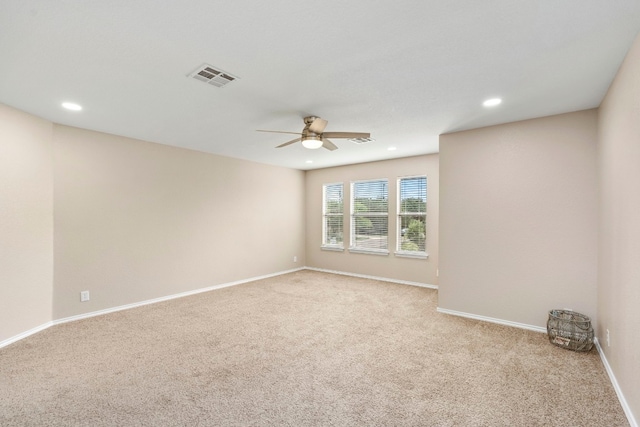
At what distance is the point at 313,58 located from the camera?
→ 216cm

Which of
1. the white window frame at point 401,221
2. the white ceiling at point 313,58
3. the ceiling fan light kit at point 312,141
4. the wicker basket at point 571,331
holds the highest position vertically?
the white ceiling at point 313,58

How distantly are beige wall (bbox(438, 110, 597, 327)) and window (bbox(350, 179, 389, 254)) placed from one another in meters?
2.10

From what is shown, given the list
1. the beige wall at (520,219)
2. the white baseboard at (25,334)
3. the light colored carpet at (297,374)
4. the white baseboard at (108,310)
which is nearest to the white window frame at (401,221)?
the beige wall at (520,219)

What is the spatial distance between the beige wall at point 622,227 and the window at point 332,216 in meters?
4.66

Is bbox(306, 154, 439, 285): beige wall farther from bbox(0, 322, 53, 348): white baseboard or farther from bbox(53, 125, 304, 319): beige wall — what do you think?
bbox(0, 322, 53, 348): white baseboard

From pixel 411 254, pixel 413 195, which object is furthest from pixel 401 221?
pixel 411 254

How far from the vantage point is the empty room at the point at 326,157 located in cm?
191

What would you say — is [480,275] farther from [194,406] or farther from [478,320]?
[194,406]

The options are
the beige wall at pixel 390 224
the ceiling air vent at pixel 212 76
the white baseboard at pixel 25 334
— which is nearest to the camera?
the ceiling air vent at pixel 212 76

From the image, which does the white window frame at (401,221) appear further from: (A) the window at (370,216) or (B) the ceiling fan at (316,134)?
(B) the ceiling fan at (316,134)

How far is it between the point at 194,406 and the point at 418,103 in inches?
131

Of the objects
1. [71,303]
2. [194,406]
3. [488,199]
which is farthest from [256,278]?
[488,199]

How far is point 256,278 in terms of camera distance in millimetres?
6219

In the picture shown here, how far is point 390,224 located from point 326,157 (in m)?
1.91
